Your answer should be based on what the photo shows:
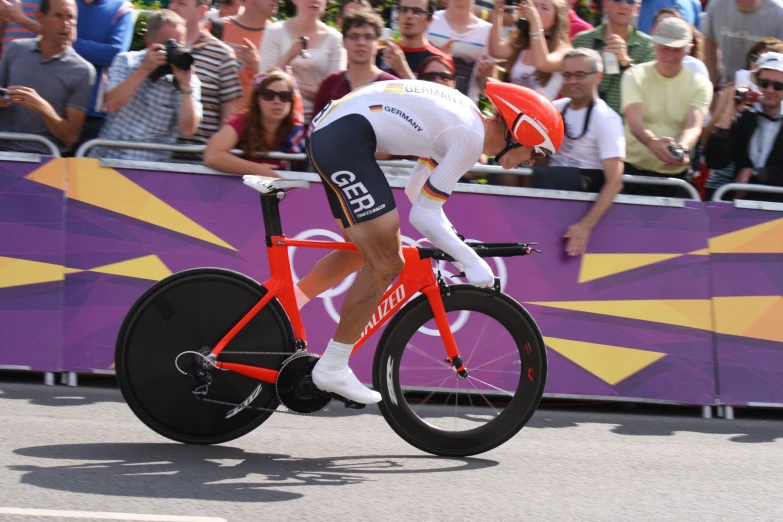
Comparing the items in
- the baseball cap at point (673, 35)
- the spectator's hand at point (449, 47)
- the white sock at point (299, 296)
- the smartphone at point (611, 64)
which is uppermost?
the baseball cap at point (673, 35)

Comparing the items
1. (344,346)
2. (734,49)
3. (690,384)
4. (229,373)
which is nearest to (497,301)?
(344,346)

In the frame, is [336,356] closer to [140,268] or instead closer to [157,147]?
[140,268]

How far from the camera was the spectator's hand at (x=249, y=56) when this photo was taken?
7.95 metres

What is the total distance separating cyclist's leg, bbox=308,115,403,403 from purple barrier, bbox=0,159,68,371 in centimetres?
244

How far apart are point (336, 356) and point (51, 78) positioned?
3.35m

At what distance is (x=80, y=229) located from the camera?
269 inches

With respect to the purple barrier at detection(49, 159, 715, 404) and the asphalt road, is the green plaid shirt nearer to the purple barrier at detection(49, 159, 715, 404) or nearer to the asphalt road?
the purple barrier at detection(49, 159, 715, 404)

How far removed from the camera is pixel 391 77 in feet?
24.3

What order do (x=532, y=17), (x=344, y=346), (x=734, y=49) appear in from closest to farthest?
(x=344, y=346)
(x=532, y=17)
(x=734, y=49)

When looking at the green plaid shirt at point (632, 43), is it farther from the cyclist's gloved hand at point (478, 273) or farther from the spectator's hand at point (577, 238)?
the cyclist's gloved hand at point (478, 273)

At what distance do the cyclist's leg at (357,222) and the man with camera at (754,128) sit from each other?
3412mm

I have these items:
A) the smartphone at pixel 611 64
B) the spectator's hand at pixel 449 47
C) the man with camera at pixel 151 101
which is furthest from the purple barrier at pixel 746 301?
the man with camera at pixel 151 101

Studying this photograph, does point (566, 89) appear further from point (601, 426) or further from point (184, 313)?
point (184, 313)

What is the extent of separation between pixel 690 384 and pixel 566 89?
2.14 meters
